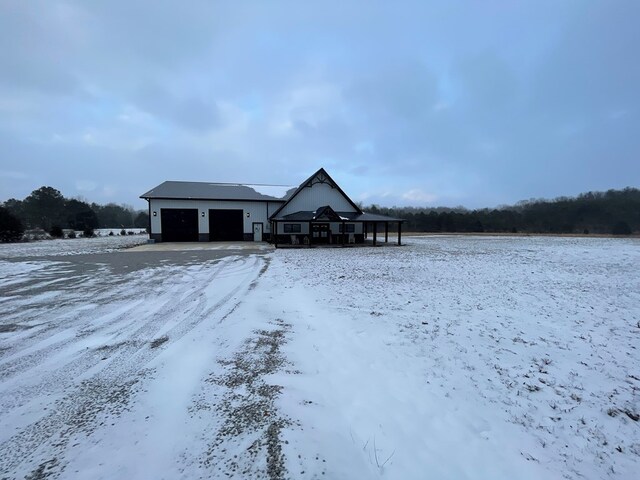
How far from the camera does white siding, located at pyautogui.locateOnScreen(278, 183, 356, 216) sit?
25672mm

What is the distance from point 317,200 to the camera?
86.3 ft

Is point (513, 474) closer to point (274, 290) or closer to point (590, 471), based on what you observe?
point (590, 471)

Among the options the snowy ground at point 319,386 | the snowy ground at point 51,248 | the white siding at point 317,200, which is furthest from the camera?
the white siding at point 317,200

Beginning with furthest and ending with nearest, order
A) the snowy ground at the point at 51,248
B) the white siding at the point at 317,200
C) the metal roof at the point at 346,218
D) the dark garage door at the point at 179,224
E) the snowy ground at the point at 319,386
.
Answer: the white siding at the point at 317,200 < the dark garage door at the point at 179,224 < the metal roof at the point at 346,218 < the snowy ground at the point at 51,248 < the snowy ground at the point at 319,386

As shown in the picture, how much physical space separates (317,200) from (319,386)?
2338 cm

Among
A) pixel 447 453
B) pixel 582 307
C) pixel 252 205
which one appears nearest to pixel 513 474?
pixel 447 453

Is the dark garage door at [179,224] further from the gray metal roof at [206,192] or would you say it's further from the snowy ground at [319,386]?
the snowy ground at [319,386]

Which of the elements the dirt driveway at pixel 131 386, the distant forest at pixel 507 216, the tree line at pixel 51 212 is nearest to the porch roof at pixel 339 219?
the dirt driveway at pixel 131 386

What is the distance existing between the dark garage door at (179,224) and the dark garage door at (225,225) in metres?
1.36

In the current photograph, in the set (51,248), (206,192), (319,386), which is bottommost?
(319,386)

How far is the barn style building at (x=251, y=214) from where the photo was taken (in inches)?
963

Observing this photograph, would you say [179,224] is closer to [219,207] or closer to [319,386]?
[219,207]

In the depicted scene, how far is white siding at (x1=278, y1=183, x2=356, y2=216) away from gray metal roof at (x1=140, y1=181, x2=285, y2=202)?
7.19ft

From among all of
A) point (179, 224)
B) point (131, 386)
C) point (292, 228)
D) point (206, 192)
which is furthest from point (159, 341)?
point (206, 192)
